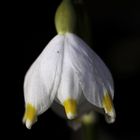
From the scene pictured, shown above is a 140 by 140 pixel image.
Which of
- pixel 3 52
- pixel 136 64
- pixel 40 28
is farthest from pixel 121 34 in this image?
pixel 3 52

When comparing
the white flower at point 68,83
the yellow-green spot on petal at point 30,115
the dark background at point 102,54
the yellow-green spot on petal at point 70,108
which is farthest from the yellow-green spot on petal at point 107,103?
the dark background at point 102,54

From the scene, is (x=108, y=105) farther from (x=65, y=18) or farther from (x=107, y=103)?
(x=65, y=18)

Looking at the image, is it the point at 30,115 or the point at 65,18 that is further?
the point at 65,18

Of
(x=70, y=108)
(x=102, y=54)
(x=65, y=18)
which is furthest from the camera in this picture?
(x=102, y=54)

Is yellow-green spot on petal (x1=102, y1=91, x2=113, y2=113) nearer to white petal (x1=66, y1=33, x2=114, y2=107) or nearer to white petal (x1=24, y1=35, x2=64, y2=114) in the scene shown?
white petal (x1=66, y1=33, x2=114, y2=107)

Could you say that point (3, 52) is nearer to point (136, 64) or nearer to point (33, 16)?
point (33, 16)

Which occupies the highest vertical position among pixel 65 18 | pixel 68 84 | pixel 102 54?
pixel 65 18

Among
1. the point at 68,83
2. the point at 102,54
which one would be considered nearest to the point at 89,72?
the point at 68,83

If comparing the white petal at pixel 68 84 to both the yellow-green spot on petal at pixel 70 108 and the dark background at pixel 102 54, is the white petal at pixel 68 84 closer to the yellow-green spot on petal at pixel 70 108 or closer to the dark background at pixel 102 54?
the yellow-green spot on petal at pixel 70 108
